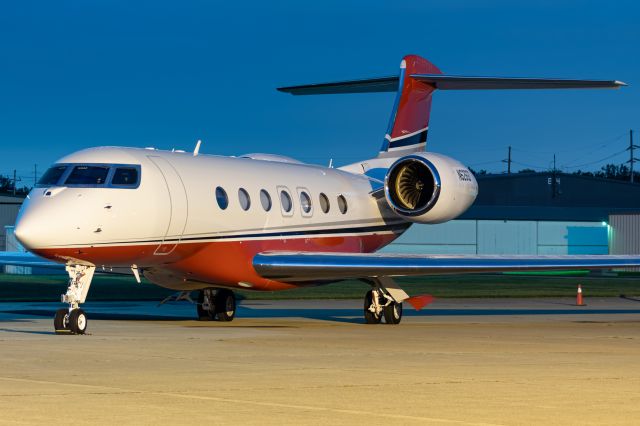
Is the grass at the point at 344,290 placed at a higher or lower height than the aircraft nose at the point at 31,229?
lower

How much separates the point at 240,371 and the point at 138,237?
734 centimetres

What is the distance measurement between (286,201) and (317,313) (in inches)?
193

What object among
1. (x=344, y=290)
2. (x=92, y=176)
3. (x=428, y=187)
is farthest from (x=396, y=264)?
(x=344, y=290)

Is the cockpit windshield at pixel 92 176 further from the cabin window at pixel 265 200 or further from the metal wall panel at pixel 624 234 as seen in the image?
the metal wall panel at pixel 624 234

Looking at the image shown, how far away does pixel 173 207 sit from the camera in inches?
834

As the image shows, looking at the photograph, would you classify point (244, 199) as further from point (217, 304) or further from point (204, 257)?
point (217, 304)

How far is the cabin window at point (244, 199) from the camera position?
23.0 m

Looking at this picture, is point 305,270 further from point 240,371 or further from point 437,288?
point 437,288

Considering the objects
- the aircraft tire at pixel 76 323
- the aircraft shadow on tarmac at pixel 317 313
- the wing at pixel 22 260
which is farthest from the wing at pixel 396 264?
the wing at pixel 22 260

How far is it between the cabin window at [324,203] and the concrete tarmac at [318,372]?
2493 mm

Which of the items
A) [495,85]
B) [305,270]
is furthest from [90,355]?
[495,85]

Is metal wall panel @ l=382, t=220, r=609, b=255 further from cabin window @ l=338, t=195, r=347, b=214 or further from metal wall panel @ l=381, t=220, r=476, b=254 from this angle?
cabin window @ l=338, t=195, r=347, b=214

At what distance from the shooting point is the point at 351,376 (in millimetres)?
13164

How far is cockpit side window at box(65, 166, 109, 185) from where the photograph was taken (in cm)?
2003
